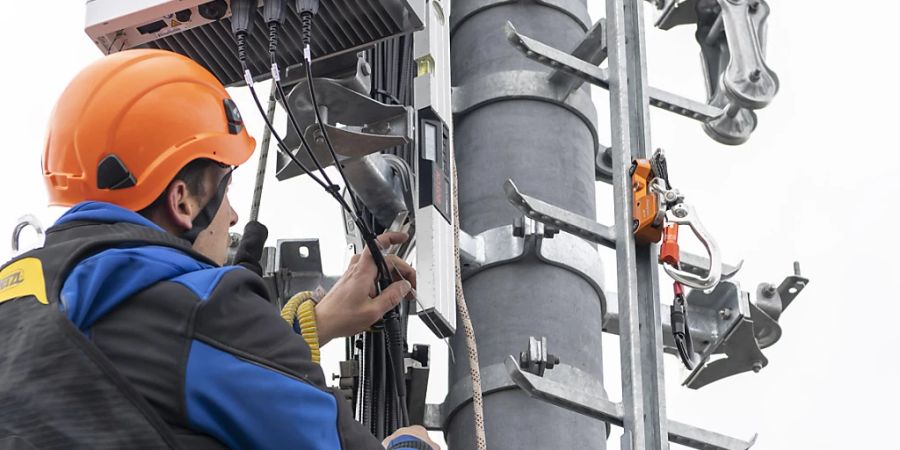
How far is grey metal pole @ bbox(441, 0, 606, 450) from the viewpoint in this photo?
417cm

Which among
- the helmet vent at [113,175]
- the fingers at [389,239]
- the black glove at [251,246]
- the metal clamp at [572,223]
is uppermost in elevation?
the metal clamp at [572,223]

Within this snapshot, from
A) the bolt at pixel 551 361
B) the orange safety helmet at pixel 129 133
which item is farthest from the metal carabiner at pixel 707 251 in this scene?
the orange safety helmet at pixel 129 133

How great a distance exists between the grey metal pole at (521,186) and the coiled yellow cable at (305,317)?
495 mm

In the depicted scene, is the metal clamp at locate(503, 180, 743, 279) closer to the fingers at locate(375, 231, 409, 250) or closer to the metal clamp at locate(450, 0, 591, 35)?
the fingers at locate(375, 231, 409, 250)

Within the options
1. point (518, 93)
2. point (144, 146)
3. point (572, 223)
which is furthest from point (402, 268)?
point (144, 146)

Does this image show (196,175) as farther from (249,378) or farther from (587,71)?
(587,71)

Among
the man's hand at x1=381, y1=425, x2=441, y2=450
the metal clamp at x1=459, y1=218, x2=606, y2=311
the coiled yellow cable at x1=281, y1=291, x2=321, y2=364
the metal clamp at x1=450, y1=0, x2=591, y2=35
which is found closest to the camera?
the man's hand at x1=381, y1=425, x2=441, y2=450

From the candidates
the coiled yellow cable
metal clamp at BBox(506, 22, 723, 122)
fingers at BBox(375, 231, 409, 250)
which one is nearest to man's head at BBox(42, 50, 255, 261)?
the coiled yellow cable

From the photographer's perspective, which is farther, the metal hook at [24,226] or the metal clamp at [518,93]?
the metal clamp at [518,93]

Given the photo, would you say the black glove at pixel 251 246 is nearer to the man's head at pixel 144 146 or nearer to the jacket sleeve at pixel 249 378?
the man's head at pixel 144 146

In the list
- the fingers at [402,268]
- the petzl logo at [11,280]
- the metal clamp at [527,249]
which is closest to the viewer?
the petzl logo at [11,280]

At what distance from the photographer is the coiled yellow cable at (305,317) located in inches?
152

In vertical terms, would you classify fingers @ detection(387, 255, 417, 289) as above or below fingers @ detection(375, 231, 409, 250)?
below

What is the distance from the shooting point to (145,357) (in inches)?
104
